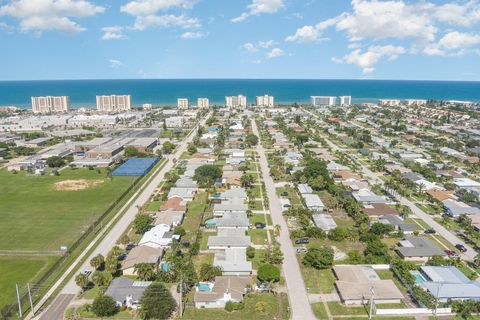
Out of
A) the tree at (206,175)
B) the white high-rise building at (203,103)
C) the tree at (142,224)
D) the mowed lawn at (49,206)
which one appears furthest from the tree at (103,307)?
the white high-rise building at (203,103)

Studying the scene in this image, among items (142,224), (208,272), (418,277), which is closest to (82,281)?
(208,272)

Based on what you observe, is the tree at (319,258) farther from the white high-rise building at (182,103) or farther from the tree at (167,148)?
the white high-rise building at (182,103)

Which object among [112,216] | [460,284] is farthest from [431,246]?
[112,216]

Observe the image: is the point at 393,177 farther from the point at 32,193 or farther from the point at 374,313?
the point at 32,193

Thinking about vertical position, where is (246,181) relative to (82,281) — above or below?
above

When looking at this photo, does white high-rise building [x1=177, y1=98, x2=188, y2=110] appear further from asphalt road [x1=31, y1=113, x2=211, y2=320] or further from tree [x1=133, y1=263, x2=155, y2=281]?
tree [x1=133, y1=263, x2=155, y2=281]

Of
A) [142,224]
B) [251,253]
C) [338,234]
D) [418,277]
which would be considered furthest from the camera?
[142,224]

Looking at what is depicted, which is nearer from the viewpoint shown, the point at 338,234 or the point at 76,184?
the point at 338,234

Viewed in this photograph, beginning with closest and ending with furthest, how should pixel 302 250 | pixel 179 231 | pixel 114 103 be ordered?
pixel 302 250 → pixel 179 231 → pixel 114 103

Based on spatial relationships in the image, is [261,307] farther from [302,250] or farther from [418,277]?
[418,277]
